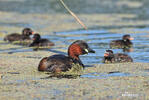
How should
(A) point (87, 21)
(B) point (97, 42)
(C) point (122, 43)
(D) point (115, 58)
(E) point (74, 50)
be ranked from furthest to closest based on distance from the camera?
(A) point (87, 21)
(B) point (97, 42)
(C) point (122, 43)
(D) point (115, 58)
(E) point (74, 50)

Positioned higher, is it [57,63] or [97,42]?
[97,42]

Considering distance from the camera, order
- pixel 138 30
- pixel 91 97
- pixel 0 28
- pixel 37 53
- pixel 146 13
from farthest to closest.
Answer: pixel 146 13
pixel 0 28
pixel 138 30
pixel 37 53
pixel 91 97

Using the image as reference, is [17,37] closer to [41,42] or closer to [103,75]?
[41,42]

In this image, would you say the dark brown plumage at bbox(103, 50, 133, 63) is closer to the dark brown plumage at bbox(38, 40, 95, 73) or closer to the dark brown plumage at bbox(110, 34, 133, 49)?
the dark brown plumage at bbox(38, 40, 95, 73)

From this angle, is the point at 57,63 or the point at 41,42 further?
the point at 41,42

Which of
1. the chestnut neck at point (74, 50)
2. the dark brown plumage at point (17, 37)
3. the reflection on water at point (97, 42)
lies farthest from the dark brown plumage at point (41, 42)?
the chestnut neck at point (74, 50)

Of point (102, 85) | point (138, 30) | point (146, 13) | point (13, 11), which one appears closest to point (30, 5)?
point (13, 11)

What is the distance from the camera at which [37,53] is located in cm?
1096

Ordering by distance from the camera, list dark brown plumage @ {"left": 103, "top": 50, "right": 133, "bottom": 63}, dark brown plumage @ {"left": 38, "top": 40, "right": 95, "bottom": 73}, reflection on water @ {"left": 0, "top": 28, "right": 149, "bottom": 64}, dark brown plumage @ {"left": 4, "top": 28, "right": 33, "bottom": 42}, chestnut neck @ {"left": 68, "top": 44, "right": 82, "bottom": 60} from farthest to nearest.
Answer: dark brown plumage @ {"left": 4, "top": 28, "right": 33, "bottom": 42} < reflection on water @ {"left": 0, "top": 28, "right": 149, "bottom": 64} < dark brown plumage @ {"left": 103, "top": 50, "right": 133, "bottom": 63} < chestnut neck @ {"left": 68, "top": 44, "right": 82, "bottom": 60} < dark brown plumage @ {"left": 38, "top": 40, "right": 95, "bottom": 73}

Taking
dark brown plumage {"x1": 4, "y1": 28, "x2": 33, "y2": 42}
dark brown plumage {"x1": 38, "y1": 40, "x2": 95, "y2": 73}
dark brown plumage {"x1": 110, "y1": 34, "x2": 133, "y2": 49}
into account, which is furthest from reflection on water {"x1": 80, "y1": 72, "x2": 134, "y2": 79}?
dark brown plumage {"x1": 4, "y1": 28, "x2": 33, "y2": 42}

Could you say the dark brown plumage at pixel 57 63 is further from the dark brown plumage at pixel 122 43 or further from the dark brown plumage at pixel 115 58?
the dark brown plumage at pixel 122 43

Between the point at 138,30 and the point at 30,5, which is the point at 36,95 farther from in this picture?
the point at 30,5

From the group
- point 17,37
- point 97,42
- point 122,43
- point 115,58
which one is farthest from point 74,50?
point 17,37

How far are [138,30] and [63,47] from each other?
4124 millimetres
